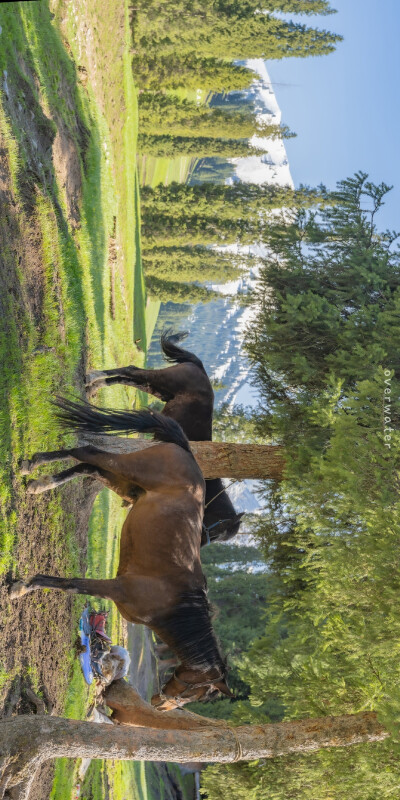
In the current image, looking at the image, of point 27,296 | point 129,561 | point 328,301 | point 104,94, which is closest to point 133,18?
point 104,94

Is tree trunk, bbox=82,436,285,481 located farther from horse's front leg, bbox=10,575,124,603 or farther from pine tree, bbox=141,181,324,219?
pine tree, bbox=141,181,324,219

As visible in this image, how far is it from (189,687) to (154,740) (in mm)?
555

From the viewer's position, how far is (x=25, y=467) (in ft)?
20.6

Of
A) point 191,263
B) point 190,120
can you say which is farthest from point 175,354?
point 191,263

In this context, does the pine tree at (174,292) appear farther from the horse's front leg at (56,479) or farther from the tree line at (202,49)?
the horse's front leg at (56,479)

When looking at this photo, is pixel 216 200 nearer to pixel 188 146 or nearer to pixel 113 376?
pixel 188 146

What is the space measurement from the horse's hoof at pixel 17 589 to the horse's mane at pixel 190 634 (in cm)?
132

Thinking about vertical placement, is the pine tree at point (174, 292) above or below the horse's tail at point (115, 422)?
below

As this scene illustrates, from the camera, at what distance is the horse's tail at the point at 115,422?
648cm

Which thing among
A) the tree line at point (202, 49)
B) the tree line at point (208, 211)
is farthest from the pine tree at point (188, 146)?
the tree line at point (208, 211)

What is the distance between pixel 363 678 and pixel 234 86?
1234 inches

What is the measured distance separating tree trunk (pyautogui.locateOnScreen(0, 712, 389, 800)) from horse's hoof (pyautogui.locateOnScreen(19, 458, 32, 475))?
230cm

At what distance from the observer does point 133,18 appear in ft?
88.1

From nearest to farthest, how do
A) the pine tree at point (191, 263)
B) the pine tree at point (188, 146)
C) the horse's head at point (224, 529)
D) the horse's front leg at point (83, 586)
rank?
the horse's front leg at point (83, 586), the horse's head at point (224, 529), the pine tree at point (188, 146), the pine tree at point (191, 263)
